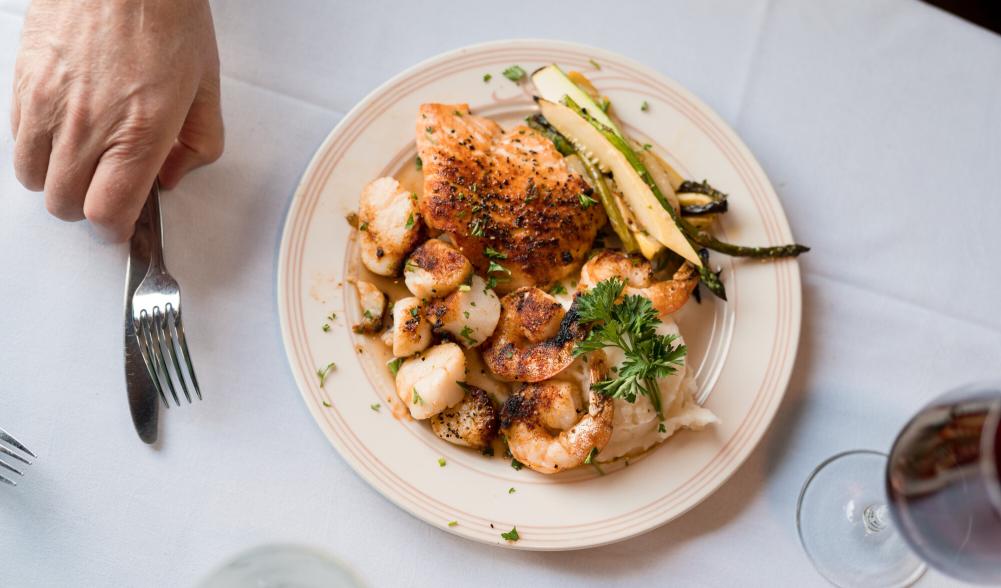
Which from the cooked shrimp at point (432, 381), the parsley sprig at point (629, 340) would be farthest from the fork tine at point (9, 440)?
the parsley sprig at point (629, 340)

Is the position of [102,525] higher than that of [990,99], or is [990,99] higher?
[990,99]

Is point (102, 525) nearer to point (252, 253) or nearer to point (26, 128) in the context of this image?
point (252, 253)

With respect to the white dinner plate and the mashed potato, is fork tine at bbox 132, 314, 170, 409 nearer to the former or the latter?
the white dinner plate

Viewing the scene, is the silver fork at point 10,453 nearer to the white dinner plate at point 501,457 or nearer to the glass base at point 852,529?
the white dinner plate at point 501,457

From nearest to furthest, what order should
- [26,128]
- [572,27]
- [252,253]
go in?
[26,128]
[252,253]
[572,27]

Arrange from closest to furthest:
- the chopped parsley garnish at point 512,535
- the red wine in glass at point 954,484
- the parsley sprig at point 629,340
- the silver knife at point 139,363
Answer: the red wine in glass at point 954,484, the parsley sprig at point 629,340, the chopped parsley garnish at point 512,535, the silver knife at point 139,363

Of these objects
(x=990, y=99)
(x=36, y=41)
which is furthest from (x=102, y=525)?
(x=990, y=99)
